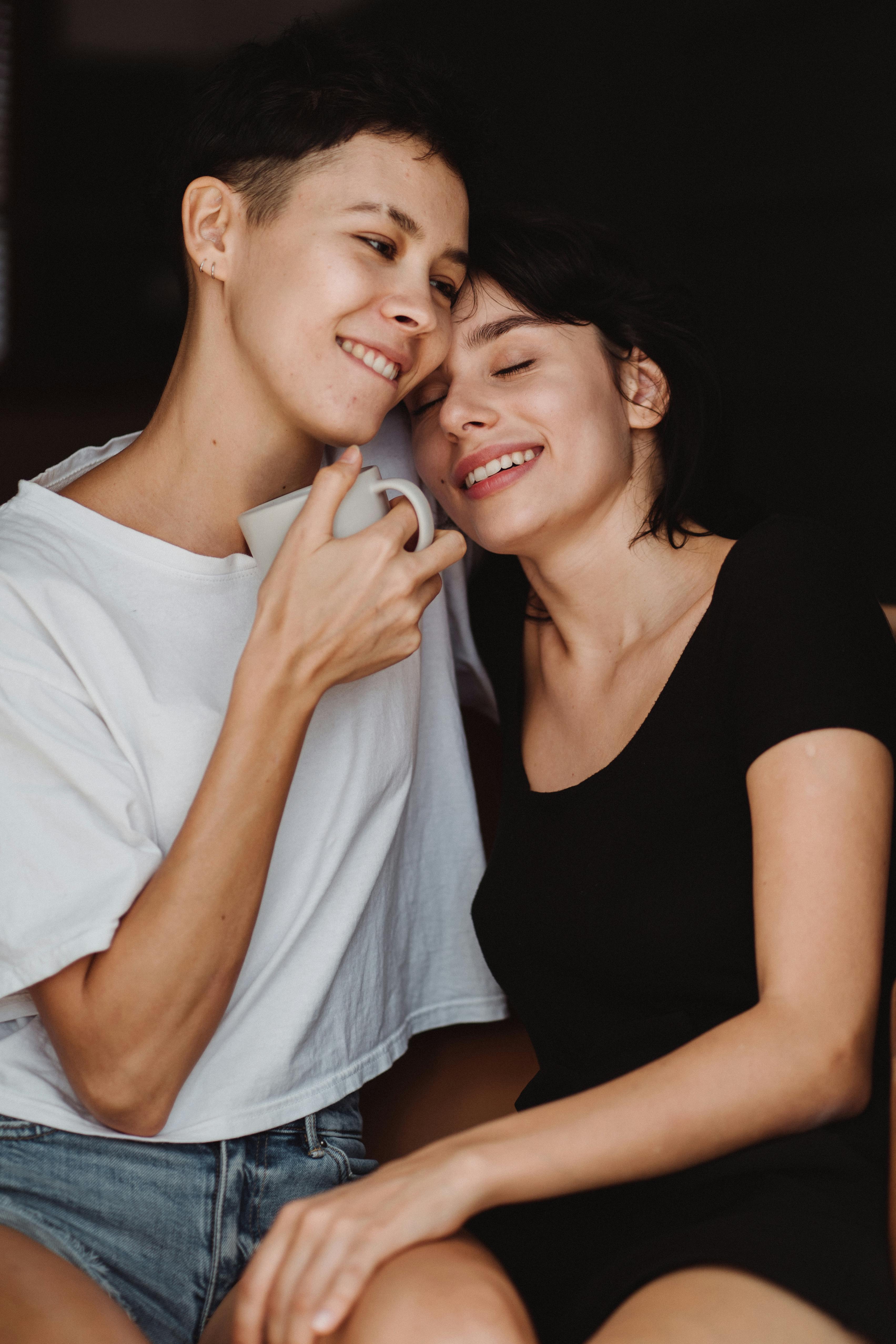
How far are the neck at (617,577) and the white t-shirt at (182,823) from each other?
0.23 m

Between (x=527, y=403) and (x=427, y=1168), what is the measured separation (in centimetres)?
87

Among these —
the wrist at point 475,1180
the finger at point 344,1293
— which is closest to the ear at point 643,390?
the wrist at point 475,1180

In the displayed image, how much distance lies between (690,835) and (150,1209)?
688mm

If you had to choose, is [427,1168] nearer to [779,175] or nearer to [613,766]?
[613,766]

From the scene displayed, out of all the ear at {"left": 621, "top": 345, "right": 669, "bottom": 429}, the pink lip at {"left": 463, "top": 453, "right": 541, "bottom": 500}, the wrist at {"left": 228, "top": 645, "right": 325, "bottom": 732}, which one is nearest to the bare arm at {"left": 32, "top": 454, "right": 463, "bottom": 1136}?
the wrist at {"left": 228, "top": 645, "right": 325, "bottom": 732}

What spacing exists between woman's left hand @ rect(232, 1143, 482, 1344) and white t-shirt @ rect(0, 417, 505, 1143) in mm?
275

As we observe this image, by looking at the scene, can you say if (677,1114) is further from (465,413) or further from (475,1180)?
(465,413)

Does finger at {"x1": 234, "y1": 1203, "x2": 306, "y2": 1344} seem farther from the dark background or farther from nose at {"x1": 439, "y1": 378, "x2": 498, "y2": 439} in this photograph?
the dark background

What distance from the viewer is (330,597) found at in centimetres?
113

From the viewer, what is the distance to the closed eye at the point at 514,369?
1424 millimetres

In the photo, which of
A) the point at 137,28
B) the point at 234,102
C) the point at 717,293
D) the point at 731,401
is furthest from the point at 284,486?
the point at 717,293

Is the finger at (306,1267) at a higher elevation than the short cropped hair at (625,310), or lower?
lower

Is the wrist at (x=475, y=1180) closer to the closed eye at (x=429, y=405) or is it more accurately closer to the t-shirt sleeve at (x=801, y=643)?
the t-shirt sleeve at (x=801, y=643)

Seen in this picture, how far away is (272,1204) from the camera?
123cm
